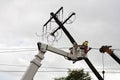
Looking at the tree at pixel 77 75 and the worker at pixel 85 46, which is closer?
the worker at pixel 85 46

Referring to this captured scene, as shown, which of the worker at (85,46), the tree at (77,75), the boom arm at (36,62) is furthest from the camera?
the tree at (77,75)

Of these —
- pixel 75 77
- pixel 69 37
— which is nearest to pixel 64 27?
pixel 69 37

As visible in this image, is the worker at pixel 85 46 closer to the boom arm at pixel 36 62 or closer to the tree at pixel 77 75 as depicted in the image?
the boom arm at pixel 36 62

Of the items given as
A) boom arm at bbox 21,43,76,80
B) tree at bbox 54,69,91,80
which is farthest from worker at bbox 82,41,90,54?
tree at bbox 54,69,91,80

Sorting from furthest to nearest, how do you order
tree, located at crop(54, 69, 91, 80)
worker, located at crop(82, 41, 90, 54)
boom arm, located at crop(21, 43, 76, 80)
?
tree, located at crop(54, 69, 91, 80)
worker, located at crop(82, 41, 90, 54)
boom arm, located at crop(21, 43, 76, 80)

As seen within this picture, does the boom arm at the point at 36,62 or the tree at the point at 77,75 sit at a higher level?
the boom arm at the point at 36,62

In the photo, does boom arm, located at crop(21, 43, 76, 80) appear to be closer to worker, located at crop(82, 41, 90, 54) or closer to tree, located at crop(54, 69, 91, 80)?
worker, located at crop(82, 41, 90, 54)

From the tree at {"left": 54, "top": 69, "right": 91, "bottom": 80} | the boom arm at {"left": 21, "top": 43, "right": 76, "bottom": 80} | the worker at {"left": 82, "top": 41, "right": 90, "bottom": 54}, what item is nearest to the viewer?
the boom arm at {"left": 21, "top": 43, "right": 76, "bottom": 80}

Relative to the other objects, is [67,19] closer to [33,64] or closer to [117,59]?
[117,59]

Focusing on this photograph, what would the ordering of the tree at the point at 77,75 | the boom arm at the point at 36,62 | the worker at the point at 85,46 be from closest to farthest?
the boom arm at the point at 36,62 → the worker at the point at 85,46 → the tree at the point at 77,75

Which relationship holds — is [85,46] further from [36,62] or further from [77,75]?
[77,75]

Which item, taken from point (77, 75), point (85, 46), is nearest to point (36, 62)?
point (85, 46)

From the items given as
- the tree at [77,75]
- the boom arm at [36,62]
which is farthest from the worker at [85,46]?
the tree at [77,75]

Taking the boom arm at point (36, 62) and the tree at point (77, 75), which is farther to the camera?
the tree at point (77, 75)
